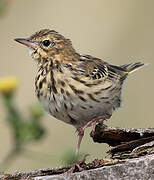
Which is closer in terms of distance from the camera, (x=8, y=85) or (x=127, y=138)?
(x=127, y=138)

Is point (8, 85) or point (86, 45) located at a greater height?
point (8, 85)

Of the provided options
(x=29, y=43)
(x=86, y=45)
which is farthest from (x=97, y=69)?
(x=86, y=45)

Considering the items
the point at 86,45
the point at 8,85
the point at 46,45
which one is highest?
the point at 46,45

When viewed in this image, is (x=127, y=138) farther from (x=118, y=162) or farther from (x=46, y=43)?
(x=46, y=43)

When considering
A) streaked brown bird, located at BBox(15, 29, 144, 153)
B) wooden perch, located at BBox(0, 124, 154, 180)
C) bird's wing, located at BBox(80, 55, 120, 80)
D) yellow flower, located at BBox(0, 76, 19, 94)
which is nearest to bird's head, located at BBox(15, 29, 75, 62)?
streaked brown bird, located at BBox(15, 29, 144, 153)

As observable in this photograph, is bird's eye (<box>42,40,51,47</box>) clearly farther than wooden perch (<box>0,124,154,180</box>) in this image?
Yes

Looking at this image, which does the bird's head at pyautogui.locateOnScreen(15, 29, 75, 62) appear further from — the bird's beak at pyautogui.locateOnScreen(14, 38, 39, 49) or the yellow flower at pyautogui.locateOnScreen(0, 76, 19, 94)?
the yellow flower at pyautogui.locateOnScreen(0, 76, 19, 94)

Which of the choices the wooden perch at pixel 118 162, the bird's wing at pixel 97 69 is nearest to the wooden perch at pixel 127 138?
the wooden perch at pixel 118 162

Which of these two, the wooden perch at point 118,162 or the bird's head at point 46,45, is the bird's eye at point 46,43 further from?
the wooden perch at point 118,162

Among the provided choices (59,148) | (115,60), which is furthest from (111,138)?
(115,60)
